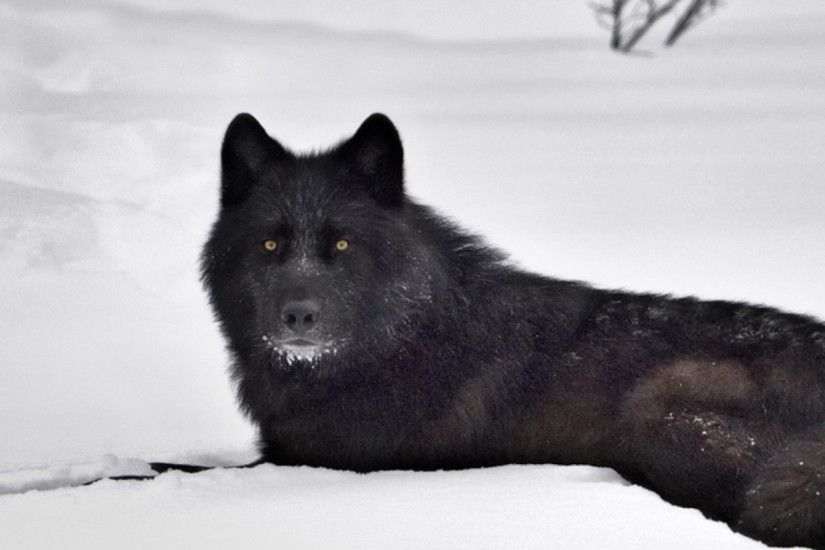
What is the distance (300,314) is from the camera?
5.38 m

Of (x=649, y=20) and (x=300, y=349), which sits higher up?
(x=649, y=20)

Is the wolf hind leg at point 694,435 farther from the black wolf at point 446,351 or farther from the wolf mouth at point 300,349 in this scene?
the wolf mouth at point 300,349

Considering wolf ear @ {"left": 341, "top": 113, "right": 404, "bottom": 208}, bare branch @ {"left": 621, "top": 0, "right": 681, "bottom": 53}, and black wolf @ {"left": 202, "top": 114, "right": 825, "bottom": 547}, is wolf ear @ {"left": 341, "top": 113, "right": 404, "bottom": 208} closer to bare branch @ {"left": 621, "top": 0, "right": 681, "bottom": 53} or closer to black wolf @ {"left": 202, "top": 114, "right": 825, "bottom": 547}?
black wolf @ {"left": 202, "top": 114, "right": 825, "bottom": 547}

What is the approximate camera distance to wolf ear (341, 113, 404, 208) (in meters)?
5.83

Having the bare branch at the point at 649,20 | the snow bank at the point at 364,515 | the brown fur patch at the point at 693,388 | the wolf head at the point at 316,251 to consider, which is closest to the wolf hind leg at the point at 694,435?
the brown fur patch at the point at 693,388

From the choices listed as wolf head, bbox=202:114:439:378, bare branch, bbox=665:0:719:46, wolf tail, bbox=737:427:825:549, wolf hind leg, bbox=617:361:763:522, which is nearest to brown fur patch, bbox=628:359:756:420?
wolf hind leg, bbox=617:361:763:522

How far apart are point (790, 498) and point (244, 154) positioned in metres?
2.86

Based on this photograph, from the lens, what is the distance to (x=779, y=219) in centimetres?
1173

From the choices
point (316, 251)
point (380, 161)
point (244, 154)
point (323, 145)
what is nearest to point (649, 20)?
point (323, 145)

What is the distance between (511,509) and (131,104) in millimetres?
11091

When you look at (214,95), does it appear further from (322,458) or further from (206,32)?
(322,458)

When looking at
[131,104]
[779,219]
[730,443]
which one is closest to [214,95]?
[131,104]

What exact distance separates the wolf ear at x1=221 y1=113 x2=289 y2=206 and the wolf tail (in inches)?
103

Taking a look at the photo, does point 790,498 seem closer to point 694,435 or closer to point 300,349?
point 694,435
